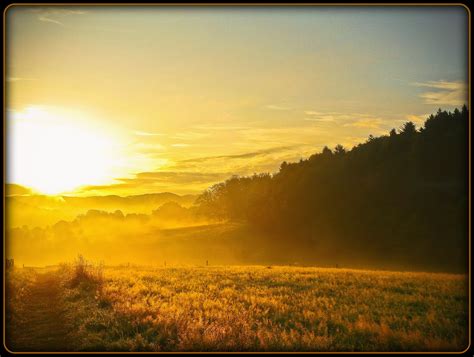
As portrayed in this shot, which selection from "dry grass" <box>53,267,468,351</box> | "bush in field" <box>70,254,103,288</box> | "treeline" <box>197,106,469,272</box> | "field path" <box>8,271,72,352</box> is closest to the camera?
"dry grass" <box>53,267,468,351</box>

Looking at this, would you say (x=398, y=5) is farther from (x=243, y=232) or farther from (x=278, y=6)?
(x=243, y=232)

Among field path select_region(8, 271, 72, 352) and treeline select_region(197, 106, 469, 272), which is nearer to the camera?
field path select_region(8, 271, 72, 352)

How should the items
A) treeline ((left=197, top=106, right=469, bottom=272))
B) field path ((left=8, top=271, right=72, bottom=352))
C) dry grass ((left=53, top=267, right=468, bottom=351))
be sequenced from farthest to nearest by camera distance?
1. treeline ((left=197, top=106, right=469, bottom=272))
2. field path ((left=8, top=271, right=72, bottom=352))
3. dry grass ((left=53, top=267, right=468, bottom=351))

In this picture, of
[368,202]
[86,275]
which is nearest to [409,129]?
[368,202]

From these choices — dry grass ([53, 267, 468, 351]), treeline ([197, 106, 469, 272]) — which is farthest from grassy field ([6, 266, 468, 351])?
treeline ([197, 106, 469, 272])

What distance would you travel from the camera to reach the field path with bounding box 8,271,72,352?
16.1 metres

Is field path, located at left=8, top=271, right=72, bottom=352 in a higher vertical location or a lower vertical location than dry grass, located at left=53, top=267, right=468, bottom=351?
lower

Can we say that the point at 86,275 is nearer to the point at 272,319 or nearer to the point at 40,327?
the point at 40,327

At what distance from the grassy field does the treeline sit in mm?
33673

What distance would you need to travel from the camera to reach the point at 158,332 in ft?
51.4

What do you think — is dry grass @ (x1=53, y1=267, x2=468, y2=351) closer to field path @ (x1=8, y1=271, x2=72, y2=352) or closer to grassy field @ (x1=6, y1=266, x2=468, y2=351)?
grassy field @ (x1=6, y1=266, x2=468, y2=351)

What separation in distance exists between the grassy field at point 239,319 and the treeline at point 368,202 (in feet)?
110

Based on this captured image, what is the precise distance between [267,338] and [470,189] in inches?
348

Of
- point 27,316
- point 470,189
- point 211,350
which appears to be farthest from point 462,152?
point 27,316
